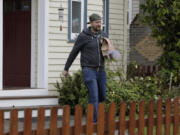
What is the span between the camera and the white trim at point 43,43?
1199cm

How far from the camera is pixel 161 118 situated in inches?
295

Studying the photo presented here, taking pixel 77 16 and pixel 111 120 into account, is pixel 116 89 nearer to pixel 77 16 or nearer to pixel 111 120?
pixel 77 16

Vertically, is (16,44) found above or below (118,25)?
below

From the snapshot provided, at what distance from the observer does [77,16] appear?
12742mm

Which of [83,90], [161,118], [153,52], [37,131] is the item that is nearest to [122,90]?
[83,90]

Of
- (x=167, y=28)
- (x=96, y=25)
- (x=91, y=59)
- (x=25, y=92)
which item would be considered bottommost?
(x=25, y=92)

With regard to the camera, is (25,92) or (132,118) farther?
(25,92)

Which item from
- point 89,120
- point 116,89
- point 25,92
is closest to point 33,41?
point 25,92

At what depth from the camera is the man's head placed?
8516 mm

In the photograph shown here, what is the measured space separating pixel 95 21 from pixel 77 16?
420 centimetres

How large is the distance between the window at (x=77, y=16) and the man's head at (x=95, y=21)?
379 centimetres

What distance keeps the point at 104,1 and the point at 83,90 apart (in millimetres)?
3444

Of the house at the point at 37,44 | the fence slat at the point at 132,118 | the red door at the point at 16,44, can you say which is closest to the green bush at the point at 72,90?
the house at the point at 37,44

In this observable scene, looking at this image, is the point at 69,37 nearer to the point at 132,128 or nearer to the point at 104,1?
the point at 104,1
